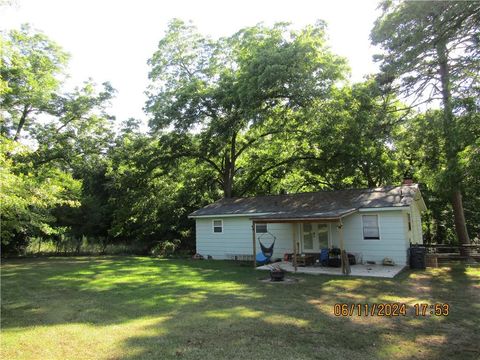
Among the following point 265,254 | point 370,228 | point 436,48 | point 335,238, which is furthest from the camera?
point 335,238

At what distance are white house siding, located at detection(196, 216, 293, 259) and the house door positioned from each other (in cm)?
75

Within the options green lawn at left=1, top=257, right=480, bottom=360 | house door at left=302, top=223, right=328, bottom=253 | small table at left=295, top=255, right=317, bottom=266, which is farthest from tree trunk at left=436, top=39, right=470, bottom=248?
small table at left=295, top=255, right=317, bottom=266

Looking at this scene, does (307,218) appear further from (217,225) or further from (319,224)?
(217,225)

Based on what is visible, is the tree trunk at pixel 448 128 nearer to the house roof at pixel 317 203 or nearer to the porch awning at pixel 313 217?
the house roof at pixel 317 203


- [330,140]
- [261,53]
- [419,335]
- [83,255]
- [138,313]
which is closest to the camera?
[419,335]

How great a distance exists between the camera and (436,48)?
407 inches

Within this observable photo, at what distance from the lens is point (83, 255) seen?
21.7 m

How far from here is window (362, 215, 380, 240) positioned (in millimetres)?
14406

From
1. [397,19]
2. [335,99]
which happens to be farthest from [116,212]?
[397,19]

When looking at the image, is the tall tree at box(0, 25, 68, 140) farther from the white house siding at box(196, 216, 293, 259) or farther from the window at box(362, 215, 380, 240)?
the window at box(362, 215, 380, 240)

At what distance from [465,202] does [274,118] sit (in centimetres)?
1550

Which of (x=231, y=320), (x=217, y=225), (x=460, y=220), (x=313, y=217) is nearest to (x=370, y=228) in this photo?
(x=313, y=217)

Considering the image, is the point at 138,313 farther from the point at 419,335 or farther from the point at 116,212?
the point at 116,212

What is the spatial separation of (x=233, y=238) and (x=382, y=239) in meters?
7.37
